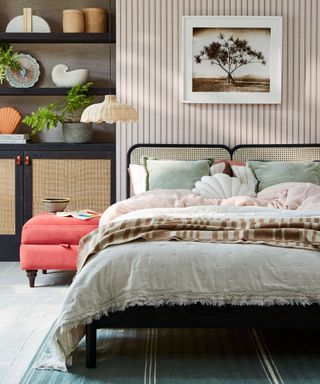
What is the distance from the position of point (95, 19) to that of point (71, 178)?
130 cm

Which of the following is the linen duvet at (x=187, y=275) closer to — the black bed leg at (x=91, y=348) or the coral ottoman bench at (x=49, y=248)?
the black bed leg at (x=91, y=348)

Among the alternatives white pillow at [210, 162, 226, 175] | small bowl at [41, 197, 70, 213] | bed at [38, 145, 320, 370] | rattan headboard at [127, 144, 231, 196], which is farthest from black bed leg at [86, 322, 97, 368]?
rattan headboard at [127, 144, 231, 196]

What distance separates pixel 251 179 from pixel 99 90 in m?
1.52

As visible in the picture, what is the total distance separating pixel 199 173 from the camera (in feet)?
19.3

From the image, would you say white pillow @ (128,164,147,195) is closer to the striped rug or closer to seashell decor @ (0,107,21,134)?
seashell decor @ (0,107,21,134)

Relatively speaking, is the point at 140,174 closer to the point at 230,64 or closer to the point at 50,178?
the point at 50,178

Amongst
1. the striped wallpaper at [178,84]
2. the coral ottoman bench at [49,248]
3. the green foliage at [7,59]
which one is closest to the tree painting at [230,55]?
the striped wallpaper at [178,84]

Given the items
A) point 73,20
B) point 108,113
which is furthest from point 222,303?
point 73,20

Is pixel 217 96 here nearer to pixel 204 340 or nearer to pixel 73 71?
pixel 73 71

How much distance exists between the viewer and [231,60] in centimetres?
634

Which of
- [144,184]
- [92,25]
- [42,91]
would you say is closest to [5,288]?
[144,184]

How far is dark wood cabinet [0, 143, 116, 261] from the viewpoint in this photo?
252 inches

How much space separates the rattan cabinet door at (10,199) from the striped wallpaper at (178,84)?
0.80m

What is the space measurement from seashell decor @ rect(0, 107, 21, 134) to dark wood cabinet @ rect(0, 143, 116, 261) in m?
0.24
